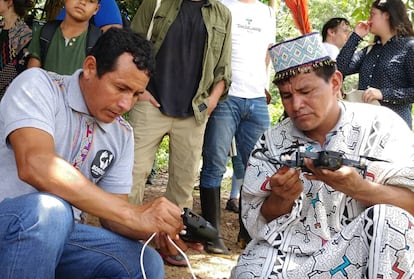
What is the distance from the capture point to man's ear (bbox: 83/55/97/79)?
8.78ft

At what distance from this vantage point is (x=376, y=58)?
15.6 feet

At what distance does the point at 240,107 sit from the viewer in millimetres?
4648

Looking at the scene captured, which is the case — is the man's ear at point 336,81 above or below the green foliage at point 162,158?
above

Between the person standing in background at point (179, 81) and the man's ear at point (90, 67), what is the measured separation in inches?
57.5

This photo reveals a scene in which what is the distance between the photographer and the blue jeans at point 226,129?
4.58 meters

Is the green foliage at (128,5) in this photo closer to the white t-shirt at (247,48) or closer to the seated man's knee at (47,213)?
the white t-shirt at (247,48)

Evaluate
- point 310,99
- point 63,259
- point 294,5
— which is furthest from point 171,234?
point 294,5

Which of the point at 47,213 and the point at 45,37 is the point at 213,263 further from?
the point at 47,213

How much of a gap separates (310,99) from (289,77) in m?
0.14

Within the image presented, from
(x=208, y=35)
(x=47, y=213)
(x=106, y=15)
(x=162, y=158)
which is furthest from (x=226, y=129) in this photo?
(x=162, y=158)

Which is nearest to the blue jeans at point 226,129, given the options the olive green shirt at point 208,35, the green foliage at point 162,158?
the olive green shirt at point 208,35

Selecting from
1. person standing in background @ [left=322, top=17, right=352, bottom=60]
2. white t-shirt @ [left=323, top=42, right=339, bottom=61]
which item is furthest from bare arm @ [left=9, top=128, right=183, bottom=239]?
person standing in background @ [left=322, top=17, right=352, bottom=60]

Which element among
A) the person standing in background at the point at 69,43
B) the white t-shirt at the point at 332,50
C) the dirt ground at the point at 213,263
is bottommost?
the dirt ground at the point at 213,263

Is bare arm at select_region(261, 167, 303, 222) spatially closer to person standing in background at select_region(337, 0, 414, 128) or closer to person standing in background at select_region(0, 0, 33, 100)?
person standing in background at select_region(337, 0, 414, 128)
